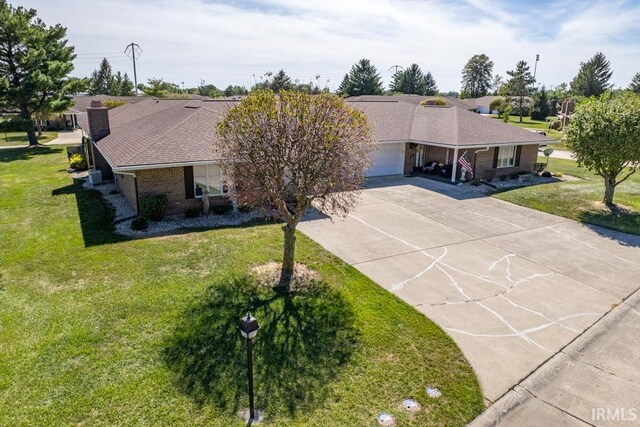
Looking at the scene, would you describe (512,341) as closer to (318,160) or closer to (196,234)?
(318,160)

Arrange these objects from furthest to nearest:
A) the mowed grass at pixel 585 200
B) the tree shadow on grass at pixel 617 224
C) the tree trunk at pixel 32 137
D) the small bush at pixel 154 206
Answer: the tree trunk at pixel 32 137 < the mowed grass at pixel 585 200 < the tree shadow on grass at pixel 617 224 < the small bush at pixel 154 206

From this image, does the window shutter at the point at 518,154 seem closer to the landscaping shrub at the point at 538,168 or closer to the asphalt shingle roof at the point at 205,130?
the asphalt shingle roof at the point at 205,130

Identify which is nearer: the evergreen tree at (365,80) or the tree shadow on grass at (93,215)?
the tree shadow on grass at (93,215)

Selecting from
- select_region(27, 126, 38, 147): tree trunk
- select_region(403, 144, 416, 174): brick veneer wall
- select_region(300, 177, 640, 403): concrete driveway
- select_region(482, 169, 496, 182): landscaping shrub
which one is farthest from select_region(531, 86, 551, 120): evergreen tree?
select_region(27, 126, 38, 147): tree trunk

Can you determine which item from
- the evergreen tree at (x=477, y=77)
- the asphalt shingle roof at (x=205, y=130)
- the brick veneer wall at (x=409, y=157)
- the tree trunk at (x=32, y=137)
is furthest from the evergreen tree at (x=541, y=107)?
the tree trunk at (x=32, y=137)

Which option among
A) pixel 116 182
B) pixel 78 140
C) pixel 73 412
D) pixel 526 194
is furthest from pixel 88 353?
pixel 78 140

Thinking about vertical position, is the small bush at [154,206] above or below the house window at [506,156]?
below

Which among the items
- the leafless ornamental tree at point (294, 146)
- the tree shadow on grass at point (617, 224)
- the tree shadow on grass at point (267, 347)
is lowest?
the tree shadow on grass at point (267, 347)
